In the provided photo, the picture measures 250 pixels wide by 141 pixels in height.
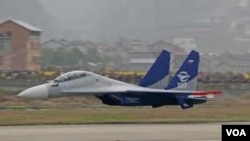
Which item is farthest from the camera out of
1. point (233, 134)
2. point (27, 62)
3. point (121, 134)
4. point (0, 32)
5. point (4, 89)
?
point (27, 62)

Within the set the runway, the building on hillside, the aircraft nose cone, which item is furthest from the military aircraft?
the building on hillside

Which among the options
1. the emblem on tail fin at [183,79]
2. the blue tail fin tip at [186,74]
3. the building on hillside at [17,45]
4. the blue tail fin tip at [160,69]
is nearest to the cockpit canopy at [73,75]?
the blue tail fin tip at [160,69]

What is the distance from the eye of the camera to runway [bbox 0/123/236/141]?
19.8 metres

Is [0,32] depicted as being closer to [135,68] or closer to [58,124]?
[135,68]

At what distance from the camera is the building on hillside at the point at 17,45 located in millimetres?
108188

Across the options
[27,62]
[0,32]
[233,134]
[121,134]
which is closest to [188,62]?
[121,134]

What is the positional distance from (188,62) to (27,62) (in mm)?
81906

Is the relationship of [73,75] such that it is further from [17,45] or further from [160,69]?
[17,45]

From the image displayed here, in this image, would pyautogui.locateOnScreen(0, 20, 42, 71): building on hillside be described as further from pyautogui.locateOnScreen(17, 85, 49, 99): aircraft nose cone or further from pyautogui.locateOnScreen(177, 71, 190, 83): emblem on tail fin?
pyautogui.locateOnScreen(177, 71, 190, 83): emblem on tail fin

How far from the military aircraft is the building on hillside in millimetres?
67462

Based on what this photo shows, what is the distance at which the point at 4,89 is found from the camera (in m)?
55.3

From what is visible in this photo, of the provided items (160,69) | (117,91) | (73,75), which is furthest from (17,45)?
(117,91)

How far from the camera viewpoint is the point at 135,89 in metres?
37.5

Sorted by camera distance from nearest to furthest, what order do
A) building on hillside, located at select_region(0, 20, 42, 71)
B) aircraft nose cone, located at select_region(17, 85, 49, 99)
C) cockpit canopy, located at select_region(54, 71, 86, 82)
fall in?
cockpit canopy, located at select_region(54, 71, 86, 82) → aircraft nose cone, located at select_region(17, 85, 49, 99) → building on hillside, located at select_region(0, 20, 42, 71)
